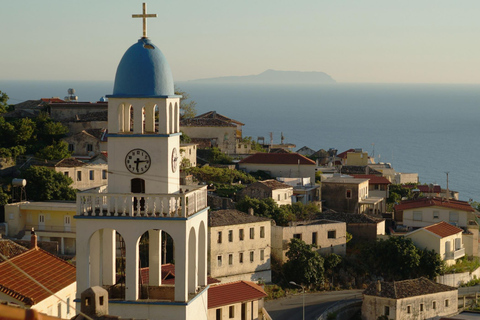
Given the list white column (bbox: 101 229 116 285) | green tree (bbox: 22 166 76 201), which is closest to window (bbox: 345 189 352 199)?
green tree (bbox: 22 166 76 201)

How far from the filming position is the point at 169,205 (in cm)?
1741

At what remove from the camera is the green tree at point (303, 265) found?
44.9 m

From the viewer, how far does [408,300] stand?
4122 cm

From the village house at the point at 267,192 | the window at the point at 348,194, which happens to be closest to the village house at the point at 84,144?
the village house at the point at 267,192

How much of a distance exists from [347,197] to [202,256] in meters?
39.7

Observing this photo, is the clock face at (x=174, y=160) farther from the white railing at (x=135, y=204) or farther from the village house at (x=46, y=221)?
the village house at (x=46, y=221)

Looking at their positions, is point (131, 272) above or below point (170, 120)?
below

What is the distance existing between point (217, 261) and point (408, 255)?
10.0 meters

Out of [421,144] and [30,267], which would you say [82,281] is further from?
[421,144]

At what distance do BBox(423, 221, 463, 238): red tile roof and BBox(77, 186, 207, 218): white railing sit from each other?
3295cm

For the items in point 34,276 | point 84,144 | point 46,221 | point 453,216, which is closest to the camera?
point 34,276

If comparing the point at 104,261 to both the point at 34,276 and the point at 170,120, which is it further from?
the point at 34,276

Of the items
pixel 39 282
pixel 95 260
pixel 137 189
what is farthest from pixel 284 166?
pixel 137 189

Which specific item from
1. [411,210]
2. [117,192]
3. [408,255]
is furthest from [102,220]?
[411,210]
